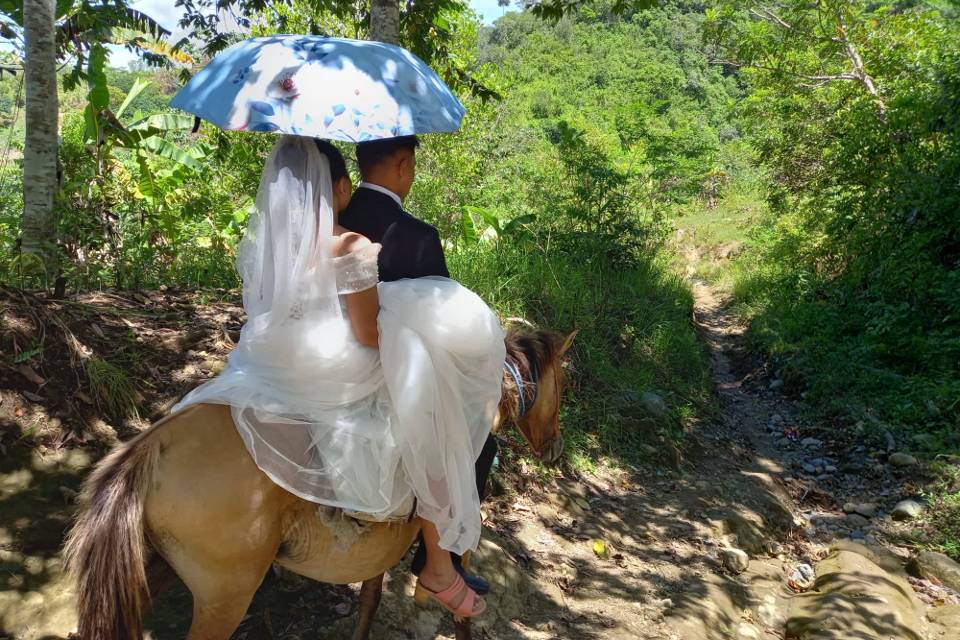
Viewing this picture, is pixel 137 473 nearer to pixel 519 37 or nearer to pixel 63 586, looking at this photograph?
pixel 63 586

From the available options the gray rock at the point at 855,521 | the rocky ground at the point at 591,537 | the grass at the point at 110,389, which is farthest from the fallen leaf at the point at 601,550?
the grass at the point at 110,389

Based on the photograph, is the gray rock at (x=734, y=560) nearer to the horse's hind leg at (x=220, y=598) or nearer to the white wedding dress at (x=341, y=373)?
the white wedding dress at (x=341, y=373)

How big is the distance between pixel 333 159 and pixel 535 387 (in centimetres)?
149

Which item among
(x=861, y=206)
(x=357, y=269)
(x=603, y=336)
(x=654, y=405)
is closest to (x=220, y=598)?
(x=357, y=269)

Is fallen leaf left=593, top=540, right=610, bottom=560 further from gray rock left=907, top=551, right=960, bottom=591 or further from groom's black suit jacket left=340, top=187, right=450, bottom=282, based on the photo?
groom's black suit jacket left=340, top=187, right=450, bottom=282

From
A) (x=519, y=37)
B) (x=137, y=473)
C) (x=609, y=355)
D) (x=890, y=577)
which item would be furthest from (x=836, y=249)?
(x=519, y=37)

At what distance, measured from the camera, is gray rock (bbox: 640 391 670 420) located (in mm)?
6590

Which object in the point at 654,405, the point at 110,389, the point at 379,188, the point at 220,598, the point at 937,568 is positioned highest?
the point at 379,188

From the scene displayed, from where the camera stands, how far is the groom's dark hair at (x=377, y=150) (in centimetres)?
239

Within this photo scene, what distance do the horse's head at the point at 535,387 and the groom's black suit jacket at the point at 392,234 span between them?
2.65 feet

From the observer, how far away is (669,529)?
5098 millimetres

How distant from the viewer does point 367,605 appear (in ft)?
10.1

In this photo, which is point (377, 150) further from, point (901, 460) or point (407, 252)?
point (901, 460)

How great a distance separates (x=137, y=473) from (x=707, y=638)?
310 cm
